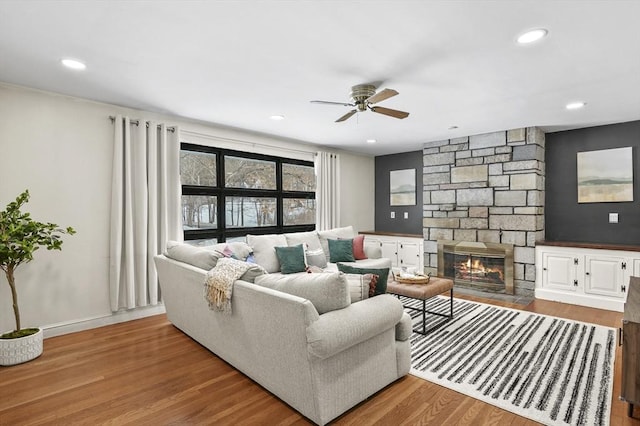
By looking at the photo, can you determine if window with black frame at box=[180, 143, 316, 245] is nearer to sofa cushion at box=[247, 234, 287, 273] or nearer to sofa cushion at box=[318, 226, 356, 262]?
sofa cushion at box=[247, 234, 287, 273]

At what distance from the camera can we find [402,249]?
6438mm

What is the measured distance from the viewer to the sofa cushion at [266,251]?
4469 millimetres

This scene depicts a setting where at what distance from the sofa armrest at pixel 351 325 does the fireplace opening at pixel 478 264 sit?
3547 mm

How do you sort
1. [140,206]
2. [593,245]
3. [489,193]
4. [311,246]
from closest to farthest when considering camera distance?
1. [140,206]
2. [593,245]
3. [311,246]
4. [489,193]

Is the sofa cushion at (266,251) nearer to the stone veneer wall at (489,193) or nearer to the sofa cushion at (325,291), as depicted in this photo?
the sofa cushion at (325,291)

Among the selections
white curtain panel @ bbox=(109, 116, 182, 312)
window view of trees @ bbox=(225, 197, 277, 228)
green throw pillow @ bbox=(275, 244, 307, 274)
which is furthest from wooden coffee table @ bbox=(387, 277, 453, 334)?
white curtain panel @ bbox=(109, 116, 182, 312)

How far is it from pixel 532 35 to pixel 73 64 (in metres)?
3.49

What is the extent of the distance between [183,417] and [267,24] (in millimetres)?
2585

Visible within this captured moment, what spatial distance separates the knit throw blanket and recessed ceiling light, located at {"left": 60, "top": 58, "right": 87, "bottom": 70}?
6.56 ft

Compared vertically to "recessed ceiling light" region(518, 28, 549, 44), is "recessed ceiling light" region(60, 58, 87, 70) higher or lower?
higher

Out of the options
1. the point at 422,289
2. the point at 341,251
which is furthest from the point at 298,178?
the point at 422,289

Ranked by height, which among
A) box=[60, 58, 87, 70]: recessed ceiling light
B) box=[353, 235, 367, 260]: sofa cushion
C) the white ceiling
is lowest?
box=[353, 235, 367, 260]: sofa cushion

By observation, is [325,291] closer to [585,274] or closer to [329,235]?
[329,235]

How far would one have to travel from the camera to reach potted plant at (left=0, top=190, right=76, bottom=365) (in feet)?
9.29
